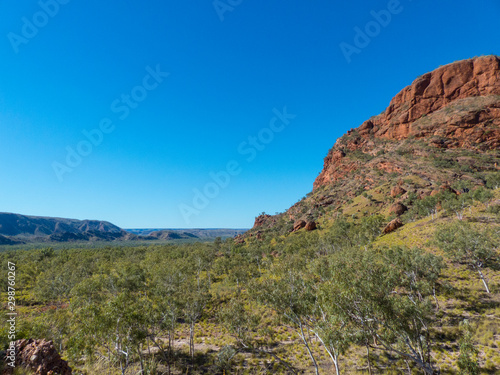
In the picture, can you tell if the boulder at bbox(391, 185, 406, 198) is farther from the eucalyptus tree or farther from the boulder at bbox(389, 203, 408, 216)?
the eucalyptus tree

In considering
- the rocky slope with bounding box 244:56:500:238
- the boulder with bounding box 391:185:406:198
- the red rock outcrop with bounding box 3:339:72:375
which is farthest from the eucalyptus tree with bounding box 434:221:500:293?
the boulder with bounding box 391:185:406:198

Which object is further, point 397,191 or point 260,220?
point 260,220

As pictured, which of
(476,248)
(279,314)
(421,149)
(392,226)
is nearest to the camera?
(279,314)

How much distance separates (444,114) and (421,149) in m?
34.7

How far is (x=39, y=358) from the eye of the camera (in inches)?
460

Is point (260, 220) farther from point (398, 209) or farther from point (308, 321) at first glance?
point (308, 321)

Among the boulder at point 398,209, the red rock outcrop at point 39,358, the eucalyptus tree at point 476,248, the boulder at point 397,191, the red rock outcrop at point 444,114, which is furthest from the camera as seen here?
the red rock outcrop at point 444,114

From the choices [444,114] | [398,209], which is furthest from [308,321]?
[444,114]

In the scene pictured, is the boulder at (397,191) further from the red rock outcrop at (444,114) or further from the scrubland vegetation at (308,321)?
the scrubland vegetation at (308,321)

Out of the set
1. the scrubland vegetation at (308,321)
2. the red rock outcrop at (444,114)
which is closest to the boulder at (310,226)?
the scrubland vegetation at (308,321)

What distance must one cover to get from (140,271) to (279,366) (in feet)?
105

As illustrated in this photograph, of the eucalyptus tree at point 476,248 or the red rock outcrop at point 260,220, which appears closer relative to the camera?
the eucalyptus tree at point 476,248

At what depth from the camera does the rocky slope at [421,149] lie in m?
99.5

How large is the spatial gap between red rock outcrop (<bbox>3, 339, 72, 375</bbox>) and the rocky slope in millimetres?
98998
